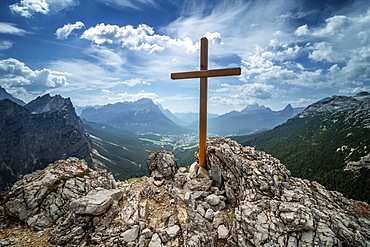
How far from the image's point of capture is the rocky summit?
8617 millimetres

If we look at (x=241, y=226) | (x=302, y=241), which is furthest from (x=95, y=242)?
(x=302, y=241)

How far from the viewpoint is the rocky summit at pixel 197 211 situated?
28.3ft

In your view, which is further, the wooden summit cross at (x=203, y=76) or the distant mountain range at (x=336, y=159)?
the distant mountain range at (x=336, y=159)

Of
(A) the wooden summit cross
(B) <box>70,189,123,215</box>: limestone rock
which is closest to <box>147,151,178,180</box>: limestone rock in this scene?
(A) the wooden summit cross

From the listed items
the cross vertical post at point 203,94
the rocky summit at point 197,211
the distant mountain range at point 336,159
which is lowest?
the distant mountain range at point 336,159

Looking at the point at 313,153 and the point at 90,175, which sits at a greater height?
the point at 90,175

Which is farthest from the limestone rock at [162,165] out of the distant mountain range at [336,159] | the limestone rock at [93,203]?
the distant mountain range at [336,159]

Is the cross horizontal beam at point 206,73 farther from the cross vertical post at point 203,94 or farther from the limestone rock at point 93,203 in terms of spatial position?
the limestone rock at point 93,203

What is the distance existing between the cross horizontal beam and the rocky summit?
16.1ft

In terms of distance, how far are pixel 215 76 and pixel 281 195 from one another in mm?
7712

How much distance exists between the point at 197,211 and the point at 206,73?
8.30 meters

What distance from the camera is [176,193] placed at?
12.3 meters

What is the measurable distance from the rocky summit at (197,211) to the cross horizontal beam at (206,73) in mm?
4905

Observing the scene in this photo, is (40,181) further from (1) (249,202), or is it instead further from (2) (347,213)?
(2) (347,213)
